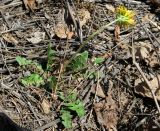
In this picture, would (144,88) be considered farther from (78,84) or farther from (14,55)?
(14,55)

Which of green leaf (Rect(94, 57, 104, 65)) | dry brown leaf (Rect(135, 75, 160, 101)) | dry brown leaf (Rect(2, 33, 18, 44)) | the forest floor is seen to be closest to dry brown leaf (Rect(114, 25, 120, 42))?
the forest floor

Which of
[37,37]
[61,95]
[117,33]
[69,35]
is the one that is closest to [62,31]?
[69,35]

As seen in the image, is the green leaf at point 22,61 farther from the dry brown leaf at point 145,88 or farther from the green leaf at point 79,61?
the dry brown leaf at point 145,88

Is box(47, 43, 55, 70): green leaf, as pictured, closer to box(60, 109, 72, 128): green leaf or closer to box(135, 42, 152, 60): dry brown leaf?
box(60, 109, 72, 128): green leaf

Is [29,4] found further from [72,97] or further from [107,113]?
[107,113]

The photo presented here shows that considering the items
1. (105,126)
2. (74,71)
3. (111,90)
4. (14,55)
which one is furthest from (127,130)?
(14,55)

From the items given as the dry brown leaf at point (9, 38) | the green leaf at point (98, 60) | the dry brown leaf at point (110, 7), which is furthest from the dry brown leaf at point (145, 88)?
the dry brown leaf at point (9, 38)
